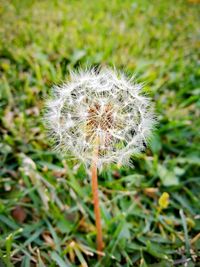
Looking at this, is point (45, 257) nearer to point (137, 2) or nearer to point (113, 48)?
point (113, 48)

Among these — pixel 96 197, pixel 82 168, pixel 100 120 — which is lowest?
pixel 96 197

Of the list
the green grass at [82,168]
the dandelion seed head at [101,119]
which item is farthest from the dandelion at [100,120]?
the green grass at [82,168]

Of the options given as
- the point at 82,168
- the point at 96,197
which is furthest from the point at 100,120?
the point at 96,197

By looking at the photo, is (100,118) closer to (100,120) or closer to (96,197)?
(100,120)

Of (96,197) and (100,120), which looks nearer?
(100,120)

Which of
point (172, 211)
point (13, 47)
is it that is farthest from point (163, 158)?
point (13, 47)

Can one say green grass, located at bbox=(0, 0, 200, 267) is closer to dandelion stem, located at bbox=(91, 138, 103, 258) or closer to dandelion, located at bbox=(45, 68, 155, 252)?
dandelion stem, located at bbox=(91, 138, 103, 258)

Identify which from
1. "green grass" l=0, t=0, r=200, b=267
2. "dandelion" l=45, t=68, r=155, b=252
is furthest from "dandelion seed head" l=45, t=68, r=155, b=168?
"green grass" l=0, t=0, r=200, b=267
